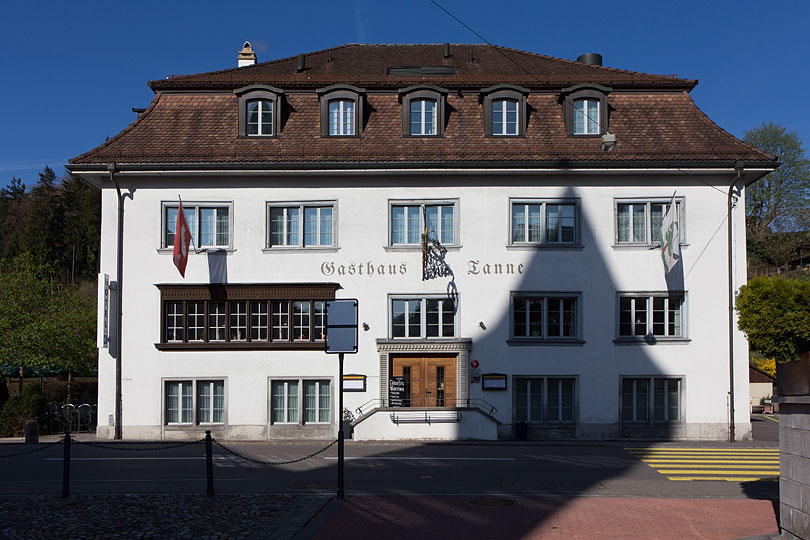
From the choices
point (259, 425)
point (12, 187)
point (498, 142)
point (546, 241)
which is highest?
point (12, 187)

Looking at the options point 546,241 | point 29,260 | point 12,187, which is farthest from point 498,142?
point 12,187

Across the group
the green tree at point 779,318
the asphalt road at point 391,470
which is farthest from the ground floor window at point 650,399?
the green tree at point 779,318

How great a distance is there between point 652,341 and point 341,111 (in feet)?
37.9

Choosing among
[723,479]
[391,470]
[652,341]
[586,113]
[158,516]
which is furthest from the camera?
[586,113]

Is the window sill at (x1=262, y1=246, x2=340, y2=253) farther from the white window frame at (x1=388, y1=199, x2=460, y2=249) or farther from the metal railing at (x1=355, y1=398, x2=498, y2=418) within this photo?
the metal railing at (x1=355, y1=398, x2=498, y2=418)

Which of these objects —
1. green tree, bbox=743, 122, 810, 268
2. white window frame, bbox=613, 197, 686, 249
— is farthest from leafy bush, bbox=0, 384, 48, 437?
green tree, bbox=743, 122, 810, 268

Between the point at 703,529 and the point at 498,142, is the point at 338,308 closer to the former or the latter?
the point at 703,529

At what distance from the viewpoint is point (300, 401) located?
923 inches

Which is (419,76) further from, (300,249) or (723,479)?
(723,479)

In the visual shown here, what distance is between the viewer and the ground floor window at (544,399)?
926 inches

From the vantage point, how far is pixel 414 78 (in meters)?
25.6

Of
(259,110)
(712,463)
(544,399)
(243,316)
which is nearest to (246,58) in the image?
(259,110)

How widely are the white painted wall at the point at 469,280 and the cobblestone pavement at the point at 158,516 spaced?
32.6 feet

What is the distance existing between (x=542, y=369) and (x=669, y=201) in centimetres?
622
